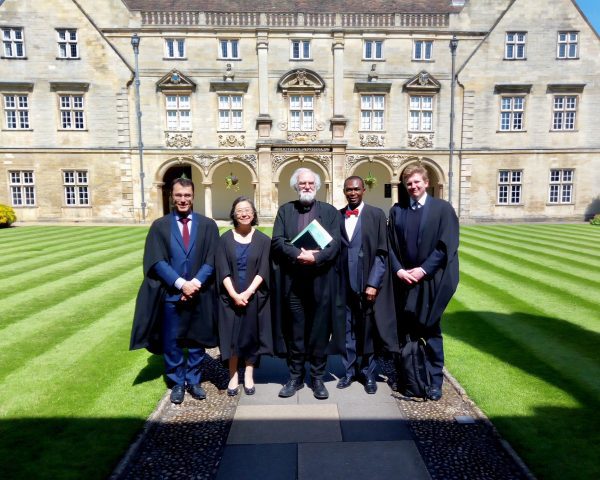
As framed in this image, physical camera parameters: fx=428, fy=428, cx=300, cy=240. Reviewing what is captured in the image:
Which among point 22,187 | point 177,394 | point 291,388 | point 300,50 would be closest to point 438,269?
point 291,388

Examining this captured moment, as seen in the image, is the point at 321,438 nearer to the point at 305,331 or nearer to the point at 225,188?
the point at 305,331

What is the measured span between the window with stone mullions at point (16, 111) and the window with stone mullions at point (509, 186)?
89.4ft

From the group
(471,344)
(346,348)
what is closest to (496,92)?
(471,344)

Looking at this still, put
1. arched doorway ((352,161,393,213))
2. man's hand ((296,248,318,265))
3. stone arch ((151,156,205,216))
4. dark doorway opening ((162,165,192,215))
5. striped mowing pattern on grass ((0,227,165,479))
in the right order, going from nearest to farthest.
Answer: striped mowing pattern on grass ((0,227,165,479)) → man's hand ((296,248,318,265)) → stone arch ((151,156,205,216)) → dark doorway opening ((162,165,192,215)) → arched doorway ((352,161,393,213))

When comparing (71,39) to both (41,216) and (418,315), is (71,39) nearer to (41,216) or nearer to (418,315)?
(41,216)

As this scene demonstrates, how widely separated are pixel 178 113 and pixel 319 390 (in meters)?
23.0

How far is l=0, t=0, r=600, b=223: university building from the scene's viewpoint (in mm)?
23781

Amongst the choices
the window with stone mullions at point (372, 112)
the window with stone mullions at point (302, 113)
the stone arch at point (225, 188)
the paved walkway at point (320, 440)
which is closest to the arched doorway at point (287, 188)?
the stone arch at point (225, 188)

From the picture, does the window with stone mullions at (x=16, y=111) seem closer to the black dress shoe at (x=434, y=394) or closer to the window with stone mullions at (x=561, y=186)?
the black dress shoe at (x=434, y=394)

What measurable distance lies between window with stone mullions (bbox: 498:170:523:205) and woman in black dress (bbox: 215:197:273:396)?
24.4 meters

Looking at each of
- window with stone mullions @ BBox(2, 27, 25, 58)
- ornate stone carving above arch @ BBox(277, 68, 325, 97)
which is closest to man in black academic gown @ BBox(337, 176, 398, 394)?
ornate stone carving above arch @ BBox(277, 68, 325, 97)

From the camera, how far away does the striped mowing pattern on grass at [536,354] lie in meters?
3.54

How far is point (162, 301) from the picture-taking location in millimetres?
4422

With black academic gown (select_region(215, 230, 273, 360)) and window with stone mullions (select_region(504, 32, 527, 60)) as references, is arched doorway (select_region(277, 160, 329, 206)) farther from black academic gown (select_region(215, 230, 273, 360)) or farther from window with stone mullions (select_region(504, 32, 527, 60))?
black academic gown (select_region(215, 230, 273, 360))
